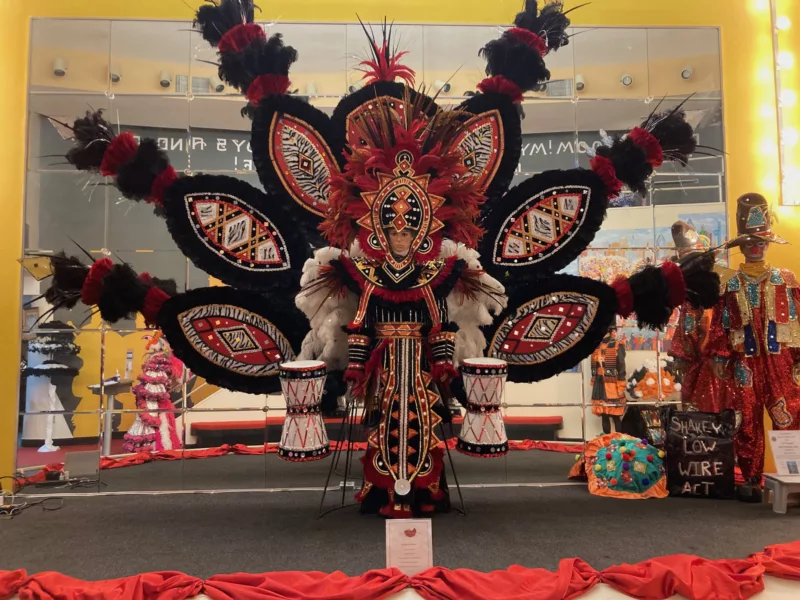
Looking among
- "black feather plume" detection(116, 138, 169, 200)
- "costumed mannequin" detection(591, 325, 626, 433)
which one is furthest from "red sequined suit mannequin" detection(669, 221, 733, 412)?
"black feather plume" detection(116, 138, 169, 200)

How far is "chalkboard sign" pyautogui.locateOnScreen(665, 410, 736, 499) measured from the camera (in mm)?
3002

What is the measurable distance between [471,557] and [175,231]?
6.49ft

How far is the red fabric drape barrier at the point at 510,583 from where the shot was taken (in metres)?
1.80

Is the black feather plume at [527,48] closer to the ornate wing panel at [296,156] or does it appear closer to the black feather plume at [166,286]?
the ornate wing panel at [296,156]

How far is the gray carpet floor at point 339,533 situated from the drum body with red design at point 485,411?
39 centimetres

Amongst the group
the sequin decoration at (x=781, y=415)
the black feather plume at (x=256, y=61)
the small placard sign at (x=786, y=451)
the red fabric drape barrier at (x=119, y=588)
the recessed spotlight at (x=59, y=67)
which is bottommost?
the red fabric drape barrier at (x=119, y=588)

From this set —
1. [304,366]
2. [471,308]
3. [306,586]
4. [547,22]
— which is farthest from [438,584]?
[547,22]

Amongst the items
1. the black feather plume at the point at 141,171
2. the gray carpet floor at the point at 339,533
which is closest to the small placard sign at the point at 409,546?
the gray carpet floor at the point at 339,533

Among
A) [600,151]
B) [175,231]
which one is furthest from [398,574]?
[600,151]

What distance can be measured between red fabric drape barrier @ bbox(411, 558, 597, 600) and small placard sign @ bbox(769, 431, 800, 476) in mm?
1571

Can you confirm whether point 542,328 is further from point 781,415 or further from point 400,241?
point 781,415

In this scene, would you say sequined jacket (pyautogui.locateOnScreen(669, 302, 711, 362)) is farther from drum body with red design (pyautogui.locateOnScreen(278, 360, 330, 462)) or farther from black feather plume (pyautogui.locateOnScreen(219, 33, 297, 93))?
black feather plume (pyautogui.locateOnScreen(219, 33, 297, 93))

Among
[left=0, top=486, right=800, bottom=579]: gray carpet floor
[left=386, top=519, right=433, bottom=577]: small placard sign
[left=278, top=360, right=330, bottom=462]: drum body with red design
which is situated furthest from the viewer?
[left=278, top=360, right=330, bottom=462]: drum body with red design

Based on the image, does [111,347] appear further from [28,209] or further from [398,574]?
[398,574]
